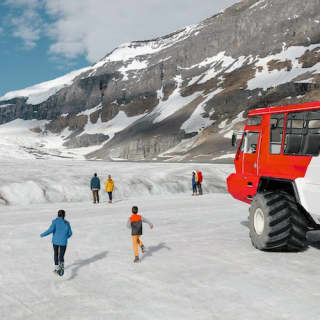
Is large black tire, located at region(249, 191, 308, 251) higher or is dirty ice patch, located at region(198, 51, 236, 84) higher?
dirty ice patch, located at region(198, 51, 236, 84)

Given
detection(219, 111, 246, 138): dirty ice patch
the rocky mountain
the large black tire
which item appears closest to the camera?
the large black tire

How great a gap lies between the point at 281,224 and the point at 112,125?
6085 inches

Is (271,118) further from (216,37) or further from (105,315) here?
(216,37)

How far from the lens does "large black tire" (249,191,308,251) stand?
29.2ft

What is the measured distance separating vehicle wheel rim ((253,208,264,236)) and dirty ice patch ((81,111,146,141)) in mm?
A: 142679

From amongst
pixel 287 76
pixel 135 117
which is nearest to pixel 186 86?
pixel 135 117

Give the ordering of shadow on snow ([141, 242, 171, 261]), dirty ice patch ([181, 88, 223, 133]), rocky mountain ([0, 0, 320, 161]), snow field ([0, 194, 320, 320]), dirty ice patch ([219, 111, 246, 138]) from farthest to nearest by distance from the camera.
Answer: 1. dirty ice patch ([181, 88, 223, 133])
2. rocky mountain ([0, 0, 320, 161])
3. dirty ice patch ([219, 111, 246, 138])
4. shadow on snow ([141, 242, 171, 261])
5. snow field ([0, 194, 320, 320])

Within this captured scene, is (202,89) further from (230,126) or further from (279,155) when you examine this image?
(279,155)

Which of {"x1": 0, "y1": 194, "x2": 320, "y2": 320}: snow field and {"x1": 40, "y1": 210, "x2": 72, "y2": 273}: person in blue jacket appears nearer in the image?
{"x1": 0, "y1": 194, "x2": 320, "y2": 320}: snow field

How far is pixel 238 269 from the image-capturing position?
8.17 meters

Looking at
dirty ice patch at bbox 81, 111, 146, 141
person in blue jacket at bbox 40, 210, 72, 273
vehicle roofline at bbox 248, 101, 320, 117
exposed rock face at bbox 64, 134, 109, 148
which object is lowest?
exposed rock face at bbox 64, 134, 109, 148

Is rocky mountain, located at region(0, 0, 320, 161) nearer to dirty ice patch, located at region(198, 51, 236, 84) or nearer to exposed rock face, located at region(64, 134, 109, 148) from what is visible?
exposed rock face, located at region(64, 134, 109, 148)

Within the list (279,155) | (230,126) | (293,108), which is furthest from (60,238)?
(230,126)

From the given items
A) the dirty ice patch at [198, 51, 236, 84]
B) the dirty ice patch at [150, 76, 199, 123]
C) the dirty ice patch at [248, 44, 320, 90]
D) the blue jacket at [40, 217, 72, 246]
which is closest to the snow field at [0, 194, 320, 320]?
the blue jacket at [40, 217, 72, 246]
